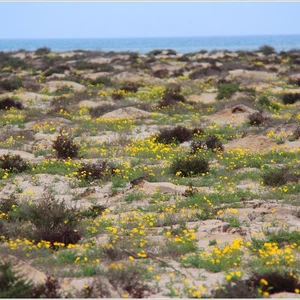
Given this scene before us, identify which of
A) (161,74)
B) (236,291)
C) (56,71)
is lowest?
(56,71)

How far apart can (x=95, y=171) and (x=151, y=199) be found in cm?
187

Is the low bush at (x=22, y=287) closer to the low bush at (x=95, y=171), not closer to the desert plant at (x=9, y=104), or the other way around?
the low bush at (x=95, y=171)

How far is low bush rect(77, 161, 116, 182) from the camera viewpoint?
37.4 ft

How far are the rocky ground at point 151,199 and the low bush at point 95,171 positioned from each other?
0.07 ft

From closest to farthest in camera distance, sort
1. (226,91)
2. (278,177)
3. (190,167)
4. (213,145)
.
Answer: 1. (278,177)
2. (190,167)
3. (213,145)
4. (226,91)

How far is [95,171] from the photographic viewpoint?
37.7 ft

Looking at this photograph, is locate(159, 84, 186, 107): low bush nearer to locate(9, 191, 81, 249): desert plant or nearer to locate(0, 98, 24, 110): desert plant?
locate(0, 98, 24, 110): desert plant

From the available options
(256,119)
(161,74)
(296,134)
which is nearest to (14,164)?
(296,134)

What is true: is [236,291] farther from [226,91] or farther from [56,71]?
[56,71]

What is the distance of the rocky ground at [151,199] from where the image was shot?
641 centimetres

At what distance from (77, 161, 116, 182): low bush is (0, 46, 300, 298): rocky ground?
2 centimetres

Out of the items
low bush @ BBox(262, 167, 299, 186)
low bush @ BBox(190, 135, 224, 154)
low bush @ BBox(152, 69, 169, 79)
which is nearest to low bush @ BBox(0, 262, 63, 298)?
low bush @ BBox(262, 167, 299, 186)

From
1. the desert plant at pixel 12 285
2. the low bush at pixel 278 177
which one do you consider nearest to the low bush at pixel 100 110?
the low bush at pixel 278 177

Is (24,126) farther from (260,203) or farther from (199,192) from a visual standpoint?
(260,203)
